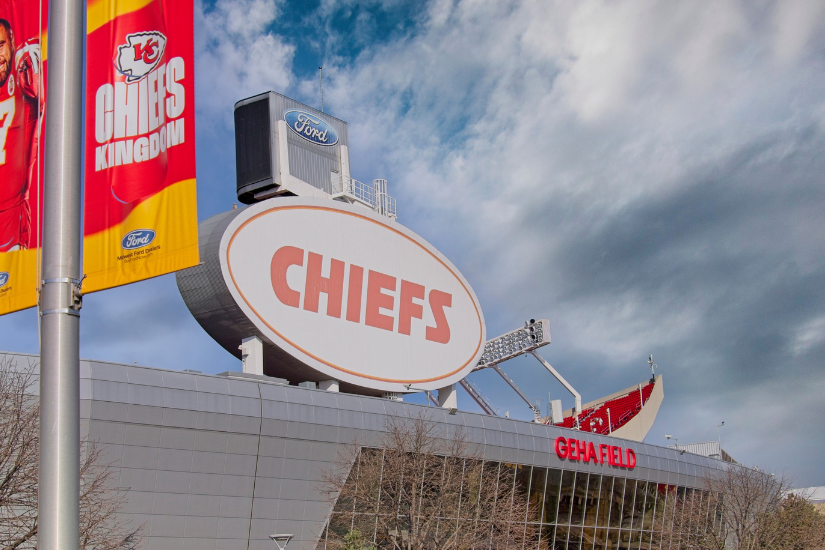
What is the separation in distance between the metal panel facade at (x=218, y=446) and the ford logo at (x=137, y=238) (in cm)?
2078

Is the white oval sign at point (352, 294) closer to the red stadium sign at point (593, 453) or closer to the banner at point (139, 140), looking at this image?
the red stadium sign at point (593, 453)

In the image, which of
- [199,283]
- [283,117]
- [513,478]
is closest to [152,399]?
[199,283]

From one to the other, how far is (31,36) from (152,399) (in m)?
20.8

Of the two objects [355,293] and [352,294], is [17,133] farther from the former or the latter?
[355,293]

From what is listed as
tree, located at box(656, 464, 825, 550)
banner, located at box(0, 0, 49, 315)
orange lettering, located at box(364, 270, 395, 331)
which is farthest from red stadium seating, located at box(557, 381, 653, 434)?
banner, located at box(0, 0, 49, 315)

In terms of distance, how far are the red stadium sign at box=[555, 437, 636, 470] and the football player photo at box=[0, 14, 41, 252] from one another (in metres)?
37.8

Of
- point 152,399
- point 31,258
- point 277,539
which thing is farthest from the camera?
point 277,539

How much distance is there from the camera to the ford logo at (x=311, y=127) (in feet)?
135

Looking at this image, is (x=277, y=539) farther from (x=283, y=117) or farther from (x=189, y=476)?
(x=283, y=117)

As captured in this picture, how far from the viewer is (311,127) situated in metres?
42.2

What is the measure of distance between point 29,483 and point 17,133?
15.7m

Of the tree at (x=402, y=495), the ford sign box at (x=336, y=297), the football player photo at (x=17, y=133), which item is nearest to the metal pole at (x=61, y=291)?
the football player photo at (x=17, y=133)

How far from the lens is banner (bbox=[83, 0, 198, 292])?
1093cm

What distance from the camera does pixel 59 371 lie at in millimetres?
8688
